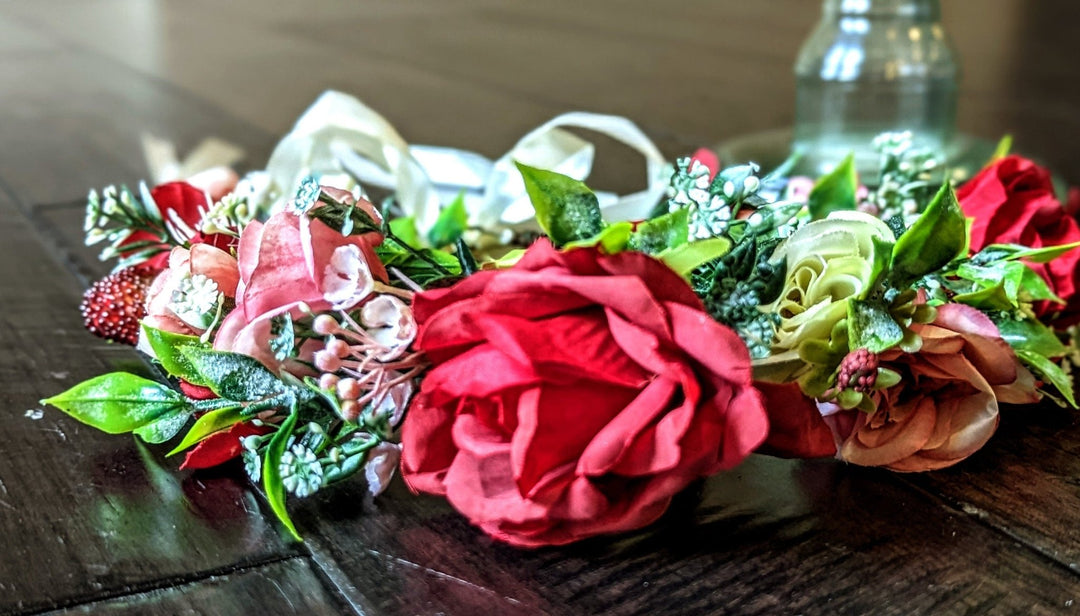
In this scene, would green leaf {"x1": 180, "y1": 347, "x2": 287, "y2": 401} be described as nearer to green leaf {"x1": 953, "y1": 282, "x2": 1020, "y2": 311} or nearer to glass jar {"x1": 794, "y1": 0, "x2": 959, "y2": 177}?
green leaf {"x1": 953, "y1": 282, "x2": 1020, "y2": 311}

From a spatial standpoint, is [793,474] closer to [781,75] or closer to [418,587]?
[418,587]

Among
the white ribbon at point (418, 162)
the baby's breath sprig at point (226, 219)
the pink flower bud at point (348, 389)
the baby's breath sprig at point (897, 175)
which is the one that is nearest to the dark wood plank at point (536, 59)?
the white ribbon at point (418, 162)

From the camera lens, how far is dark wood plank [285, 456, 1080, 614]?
0.34m

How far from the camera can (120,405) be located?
0.41 metres

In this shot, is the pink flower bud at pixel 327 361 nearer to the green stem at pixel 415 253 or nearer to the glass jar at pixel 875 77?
the green stem at pixel 415 253

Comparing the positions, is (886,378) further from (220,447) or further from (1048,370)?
(220,447)

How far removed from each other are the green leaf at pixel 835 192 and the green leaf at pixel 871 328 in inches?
7.0

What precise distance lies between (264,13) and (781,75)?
110 centimetres

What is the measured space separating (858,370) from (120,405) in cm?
24

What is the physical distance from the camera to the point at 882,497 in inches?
15.8

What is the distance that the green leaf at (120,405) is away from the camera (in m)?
0.41

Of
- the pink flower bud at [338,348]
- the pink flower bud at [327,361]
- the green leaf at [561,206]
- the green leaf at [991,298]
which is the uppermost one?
the green leaf at [561,206]

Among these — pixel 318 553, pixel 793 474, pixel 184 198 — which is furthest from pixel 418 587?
pixel 184 198

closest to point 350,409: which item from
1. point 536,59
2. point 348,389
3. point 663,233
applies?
point 348,389
